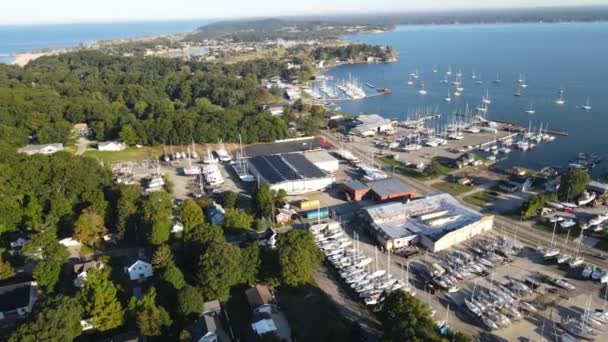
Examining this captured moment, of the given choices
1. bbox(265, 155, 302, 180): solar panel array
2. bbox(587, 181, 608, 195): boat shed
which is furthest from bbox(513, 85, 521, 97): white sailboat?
bbox(265, 155, 302, 180): solar panel array

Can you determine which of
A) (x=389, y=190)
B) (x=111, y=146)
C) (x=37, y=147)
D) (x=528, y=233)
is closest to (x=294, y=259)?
(x=389, y=190)

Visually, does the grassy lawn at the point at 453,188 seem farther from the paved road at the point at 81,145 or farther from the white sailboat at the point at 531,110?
the paved road at the point at 81,145

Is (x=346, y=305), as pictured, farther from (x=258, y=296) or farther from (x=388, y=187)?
(x=388, y=187)

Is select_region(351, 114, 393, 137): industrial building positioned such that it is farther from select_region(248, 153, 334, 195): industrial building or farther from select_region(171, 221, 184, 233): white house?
select_region(171, 221, 184, 233): white house

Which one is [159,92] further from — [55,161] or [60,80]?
[55,161]

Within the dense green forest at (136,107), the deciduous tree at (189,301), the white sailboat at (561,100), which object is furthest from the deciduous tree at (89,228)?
the white sailboat at (561,100)
